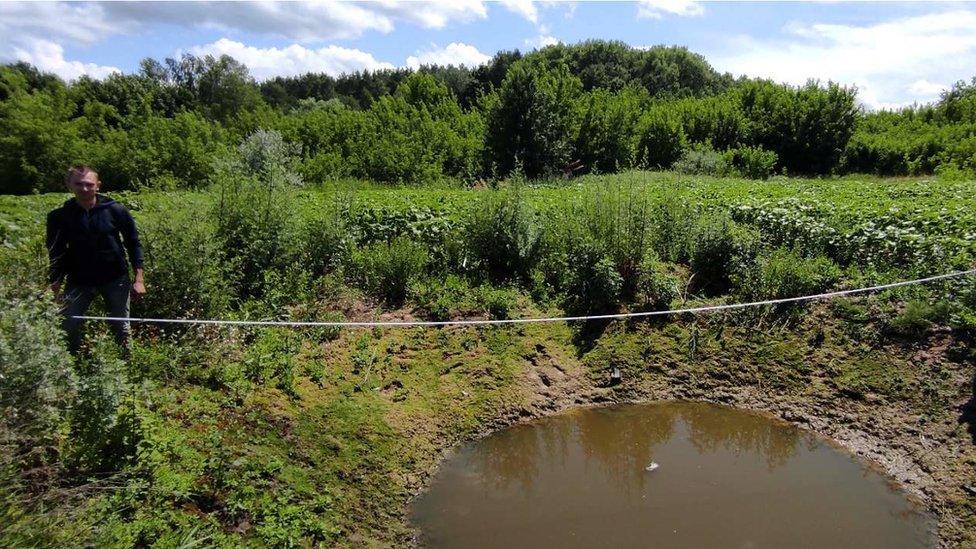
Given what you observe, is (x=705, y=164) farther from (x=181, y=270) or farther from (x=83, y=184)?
(x=83, y=184)

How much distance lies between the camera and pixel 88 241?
4879 millimetres

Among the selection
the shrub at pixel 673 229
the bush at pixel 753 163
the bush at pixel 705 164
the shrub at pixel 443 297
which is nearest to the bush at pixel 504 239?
the shrub at pixel 443 297

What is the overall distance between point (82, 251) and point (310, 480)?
275 centimetres

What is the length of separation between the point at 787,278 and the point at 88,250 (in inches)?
292

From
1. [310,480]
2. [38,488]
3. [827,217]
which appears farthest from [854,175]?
[38,488]

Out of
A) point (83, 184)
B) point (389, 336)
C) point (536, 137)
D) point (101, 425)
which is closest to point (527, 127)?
point (536, 137)

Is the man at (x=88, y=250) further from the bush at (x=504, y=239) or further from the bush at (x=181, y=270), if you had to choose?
the bush at (x=504, y=239)

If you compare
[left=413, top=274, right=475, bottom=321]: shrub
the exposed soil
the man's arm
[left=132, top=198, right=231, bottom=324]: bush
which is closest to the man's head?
the man's arm

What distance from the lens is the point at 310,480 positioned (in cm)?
457

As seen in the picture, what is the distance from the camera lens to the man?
4.82 meters

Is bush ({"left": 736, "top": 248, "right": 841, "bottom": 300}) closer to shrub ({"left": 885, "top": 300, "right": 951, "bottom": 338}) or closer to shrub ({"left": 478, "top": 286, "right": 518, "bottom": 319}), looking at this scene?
shrub ({"left": 885, "top": 300, "right": 951, "bottom": 338})

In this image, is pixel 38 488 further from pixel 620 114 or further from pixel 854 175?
pixel 854 175

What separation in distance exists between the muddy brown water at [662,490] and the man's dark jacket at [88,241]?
11.1 feet

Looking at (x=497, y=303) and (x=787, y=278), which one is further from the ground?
(x=787, y=278)
